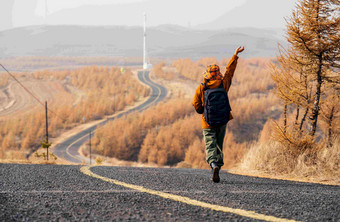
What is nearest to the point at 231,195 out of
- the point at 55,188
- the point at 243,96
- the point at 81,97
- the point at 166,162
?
the point at 55,188

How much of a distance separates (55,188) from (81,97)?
6610 centimetres

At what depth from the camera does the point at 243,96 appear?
66.6 meters

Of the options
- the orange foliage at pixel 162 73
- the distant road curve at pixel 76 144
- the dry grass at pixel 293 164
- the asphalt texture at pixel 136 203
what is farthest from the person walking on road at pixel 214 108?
the orange foliage at pixel 162 73

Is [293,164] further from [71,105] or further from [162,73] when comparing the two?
[162,73]

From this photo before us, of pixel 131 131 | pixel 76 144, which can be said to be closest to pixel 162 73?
pixel 131 131

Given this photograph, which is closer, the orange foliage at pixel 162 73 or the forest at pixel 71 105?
the forest at pixel 71 105

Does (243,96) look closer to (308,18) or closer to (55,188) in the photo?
(308,18)

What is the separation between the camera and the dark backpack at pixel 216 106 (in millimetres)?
6750

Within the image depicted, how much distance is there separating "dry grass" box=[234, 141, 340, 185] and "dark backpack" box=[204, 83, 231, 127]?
2932 mm

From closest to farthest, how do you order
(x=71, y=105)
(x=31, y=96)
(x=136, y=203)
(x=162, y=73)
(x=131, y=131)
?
(x=136, y=203) < (x=131, y=131) < (x=71, y=105) < (x=31, y=96) < (x=162, y=73)

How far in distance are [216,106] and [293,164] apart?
3.72 meters

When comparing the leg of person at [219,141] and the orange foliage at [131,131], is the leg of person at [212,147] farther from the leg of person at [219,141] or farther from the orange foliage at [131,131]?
the orange foliage at [131,131]

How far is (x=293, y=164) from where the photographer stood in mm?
9359

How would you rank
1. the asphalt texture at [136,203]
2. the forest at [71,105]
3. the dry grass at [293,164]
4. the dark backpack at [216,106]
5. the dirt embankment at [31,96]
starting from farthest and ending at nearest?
the dirt embankment at [31,96], the forest at [71,105], the dry grass at [293,164], the dark backpack at [216,106], the asphalt texture at [136,203]
